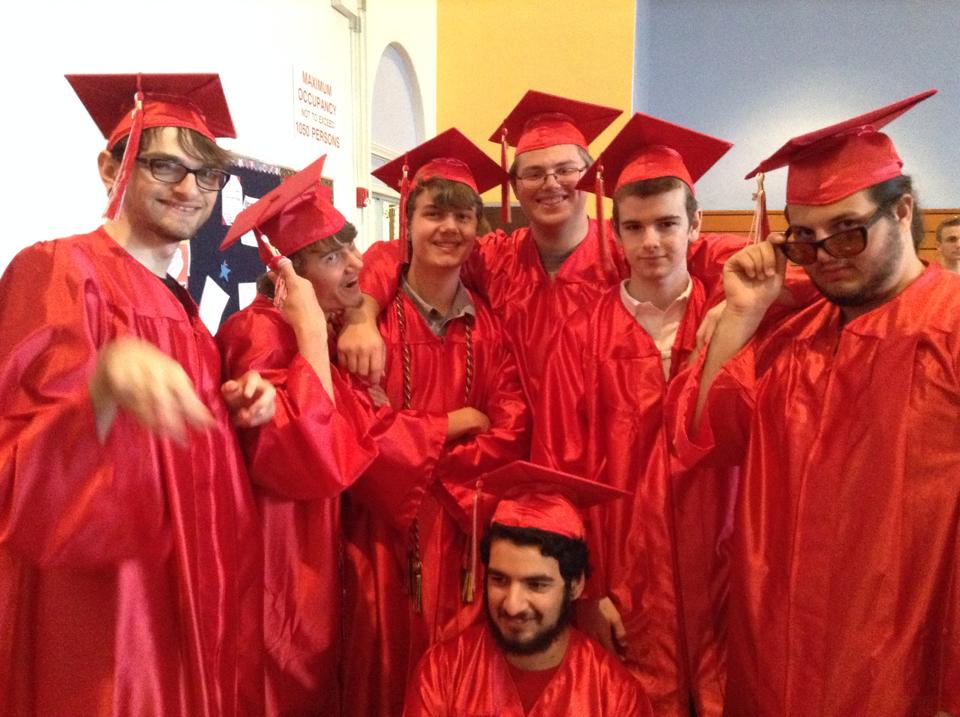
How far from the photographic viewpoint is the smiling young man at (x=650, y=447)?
1918 millimetres

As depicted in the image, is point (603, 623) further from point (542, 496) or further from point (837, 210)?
point (837, 210)

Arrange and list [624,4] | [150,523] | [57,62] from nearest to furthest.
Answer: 1. [150,523]
2. [57,62]
3. [624,4]

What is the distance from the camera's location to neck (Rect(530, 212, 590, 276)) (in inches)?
91.7

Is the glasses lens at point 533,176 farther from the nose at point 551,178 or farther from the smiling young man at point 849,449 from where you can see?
the smiling young man at point 849,449

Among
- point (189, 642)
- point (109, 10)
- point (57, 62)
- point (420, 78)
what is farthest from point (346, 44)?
point (189, 642)

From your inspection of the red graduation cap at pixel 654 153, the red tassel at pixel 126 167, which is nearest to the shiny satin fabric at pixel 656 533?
the red graduation cap at pixel 654 153

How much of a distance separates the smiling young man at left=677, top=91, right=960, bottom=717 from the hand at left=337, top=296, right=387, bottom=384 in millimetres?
887

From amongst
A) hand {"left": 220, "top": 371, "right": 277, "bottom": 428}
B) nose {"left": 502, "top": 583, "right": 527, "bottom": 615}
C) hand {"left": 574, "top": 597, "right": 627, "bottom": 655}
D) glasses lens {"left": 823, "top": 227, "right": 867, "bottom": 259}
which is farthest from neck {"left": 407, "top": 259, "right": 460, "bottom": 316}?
glasses lens {"left": 823, "top": 227, "right": 867, "bottom": 259}

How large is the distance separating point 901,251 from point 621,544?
1008 mm

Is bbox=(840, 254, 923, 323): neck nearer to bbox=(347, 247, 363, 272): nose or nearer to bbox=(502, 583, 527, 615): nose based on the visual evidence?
bbox=(502, 583, 527, 615): nose

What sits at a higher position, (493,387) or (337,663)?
(493,387)

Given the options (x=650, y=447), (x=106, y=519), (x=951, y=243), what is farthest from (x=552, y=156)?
(x=951, y=243)

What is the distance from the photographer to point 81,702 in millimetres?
1372

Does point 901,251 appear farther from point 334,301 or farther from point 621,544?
point 334,301
